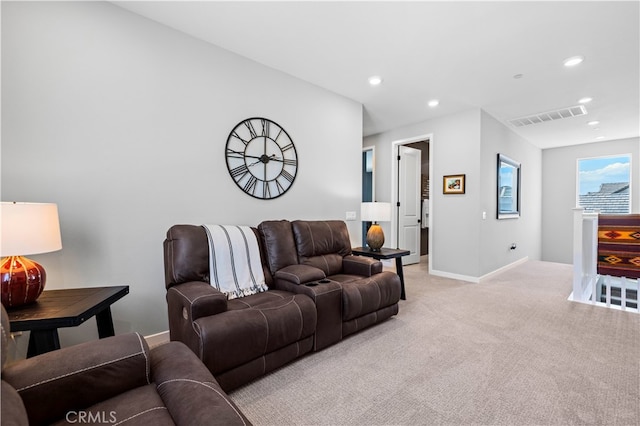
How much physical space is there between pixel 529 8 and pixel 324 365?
3140 mm

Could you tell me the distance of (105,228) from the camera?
2184mm

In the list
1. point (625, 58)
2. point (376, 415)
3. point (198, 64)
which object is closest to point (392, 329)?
point (376, 415)

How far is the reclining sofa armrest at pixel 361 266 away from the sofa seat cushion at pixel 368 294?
0.10 meters

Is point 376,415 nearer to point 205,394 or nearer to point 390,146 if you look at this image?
point 205,394

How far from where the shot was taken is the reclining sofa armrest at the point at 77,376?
36.9 inches

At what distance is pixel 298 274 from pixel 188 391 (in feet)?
4.72

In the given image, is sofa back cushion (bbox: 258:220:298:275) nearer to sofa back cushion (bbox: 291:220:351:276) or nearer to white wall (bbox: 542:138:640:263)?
sofa back cushion (bbox: 291:220:351:276)

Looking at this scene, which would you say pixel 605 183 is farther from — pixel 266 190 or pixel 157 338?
pixel 157 338

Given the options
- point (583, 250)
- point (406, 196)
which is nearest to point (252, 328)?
point (583, 250)

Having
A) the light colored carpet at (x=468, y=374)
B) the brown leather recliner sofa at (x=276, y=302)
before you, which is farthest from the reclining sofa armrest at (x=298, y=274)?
the light colored carpet at (x=468, y=374)

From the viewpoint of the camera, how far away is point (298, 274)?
2.43 meters

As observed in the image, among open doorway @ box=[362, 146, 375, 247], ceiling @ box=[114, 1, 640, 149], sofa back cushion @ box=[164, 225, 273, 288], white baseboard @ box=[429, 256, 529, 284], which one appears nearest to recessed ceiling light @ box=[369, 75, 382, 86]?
ceiling @ box=[114, 1, 640, 149]

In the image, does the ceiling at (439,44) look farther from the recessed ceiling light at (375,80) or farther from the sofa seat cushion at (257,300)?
the sofa seat cushion at (257,300)

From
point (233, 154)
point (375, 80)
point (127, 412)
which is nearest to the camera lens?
point (127, 412)
